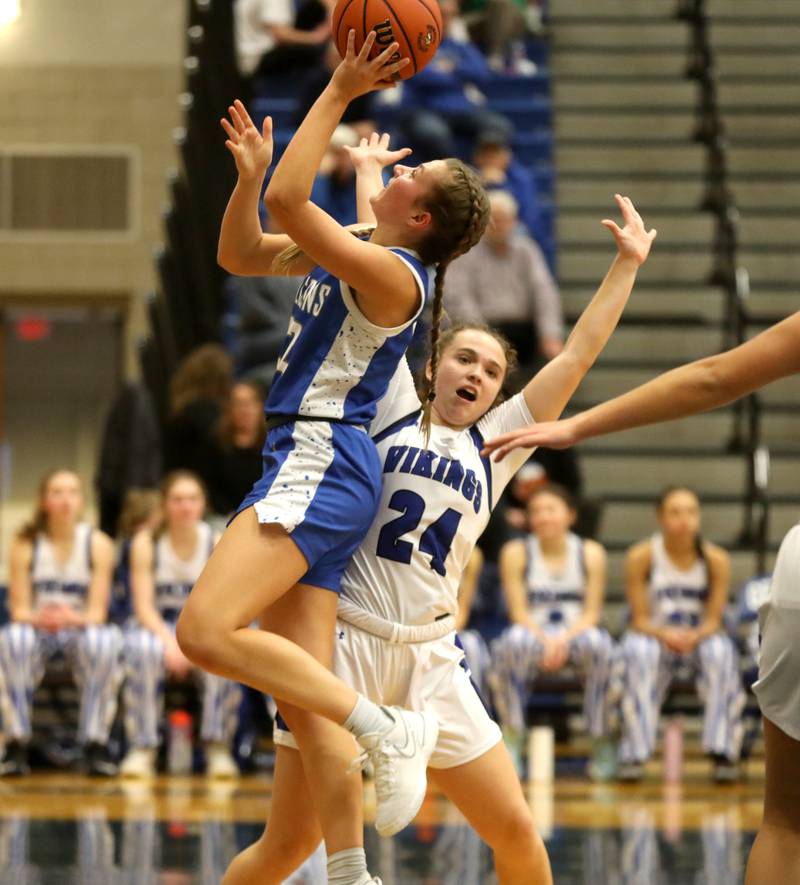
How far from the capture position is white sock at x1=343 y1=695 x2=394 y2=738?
11.2 ft

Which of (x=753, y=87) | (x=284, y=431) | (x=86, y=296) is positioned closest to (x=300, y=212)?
(x=284, y=431)

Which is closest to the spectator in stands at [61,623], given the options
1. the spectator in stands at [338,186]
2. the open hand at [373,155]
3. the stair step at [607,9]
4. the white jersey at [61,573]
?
the white jersey at [61,573]

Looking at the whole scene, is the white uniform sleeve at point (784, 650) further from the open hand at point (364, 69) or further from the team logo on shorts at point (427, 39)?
the team logo on shorts at point (427, 39)

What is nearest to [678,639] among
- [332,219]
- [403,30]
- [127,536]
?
[127,536]

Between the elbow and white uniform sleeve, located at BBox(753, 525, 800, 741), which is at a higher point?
the elbow

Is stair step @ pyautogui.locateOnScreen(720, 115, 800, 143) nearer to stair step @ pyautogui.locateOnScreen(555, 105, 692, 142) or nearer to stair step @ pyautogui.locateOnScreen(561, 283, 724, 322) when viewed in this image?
stair step @ pyautogui.locateOnScreen(555, 105, 692, 142)

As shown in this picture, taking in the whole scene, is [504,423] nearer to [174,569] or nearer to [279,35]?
[174,569]

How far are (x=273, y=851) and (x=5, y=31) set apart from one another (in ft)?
38.5

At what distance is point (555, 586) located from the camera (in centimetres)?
816

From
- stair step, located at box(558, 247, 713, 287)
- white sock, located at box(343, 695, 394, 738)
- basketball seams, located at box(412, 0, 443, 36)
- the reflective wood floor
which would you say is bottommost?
the reflective wood floor

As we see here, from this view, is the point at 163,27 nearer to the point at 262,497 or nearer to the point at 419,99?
the point at 419,99

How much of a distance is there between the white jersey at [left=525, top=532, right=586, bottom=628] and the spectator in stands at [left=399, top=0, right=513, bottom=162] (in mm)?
3020

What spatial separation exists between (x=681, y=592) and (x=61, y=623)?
2931 millimetres

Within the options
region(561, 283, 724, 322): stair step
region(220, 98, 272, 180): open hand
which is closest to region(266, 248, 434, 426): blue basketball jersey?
region(220, 98, 272, 180): open hand
